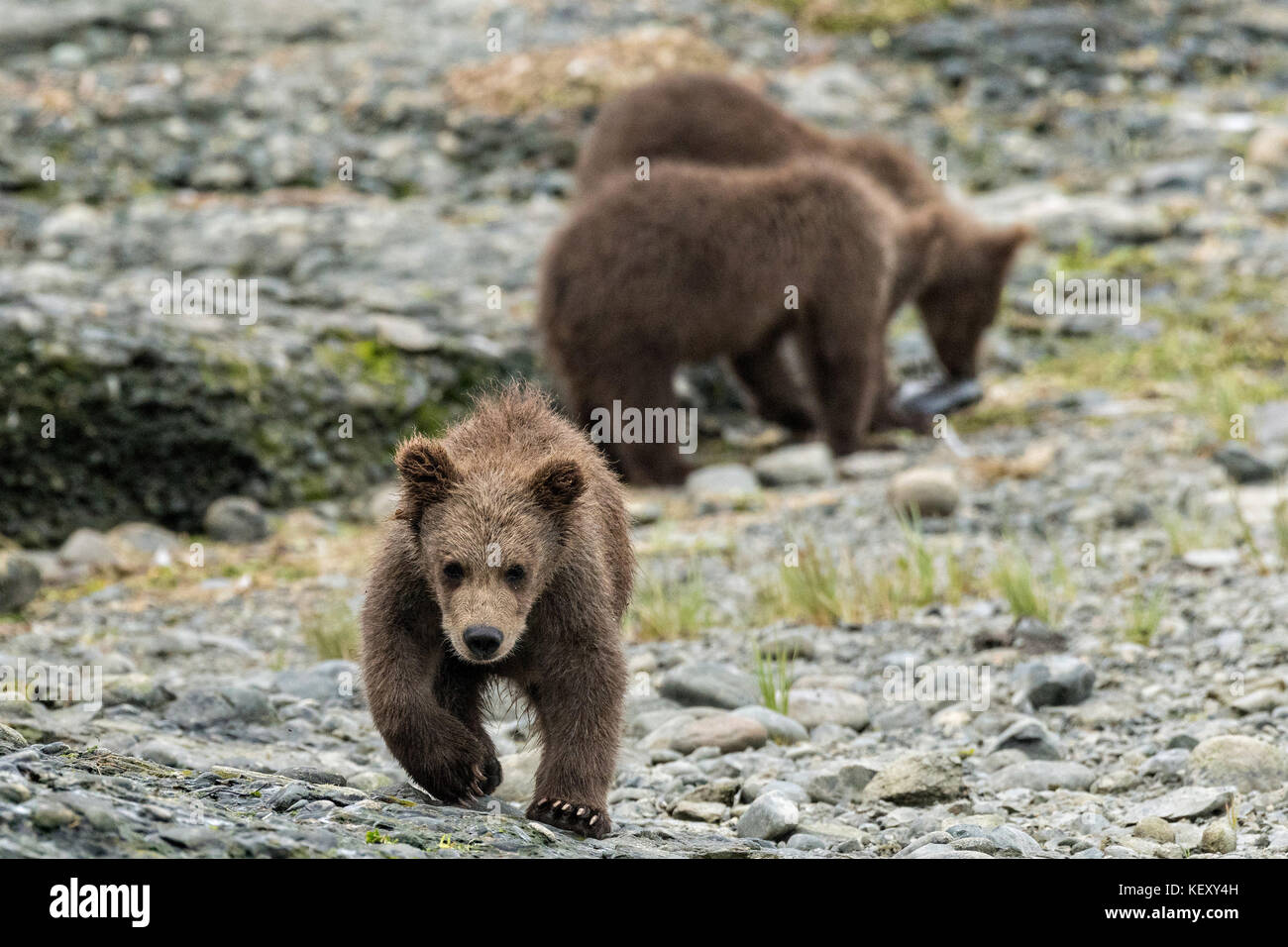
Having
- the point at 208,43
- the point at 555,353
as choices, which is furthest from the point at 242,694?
the point at 208,43

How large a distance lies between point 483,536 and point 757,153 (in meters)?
8.37

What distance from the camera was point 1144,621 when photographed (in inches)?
249

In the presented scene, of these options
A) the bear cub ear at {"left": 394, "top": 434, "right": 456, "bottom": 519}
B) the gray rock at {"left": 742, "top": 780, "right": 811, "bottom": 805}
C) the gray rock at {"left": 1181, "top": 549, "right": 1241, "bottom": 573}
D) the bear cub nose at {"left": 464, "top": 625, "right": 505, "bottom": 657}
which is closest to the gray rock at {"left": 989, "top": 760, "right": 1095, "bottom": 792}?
the gray rock at {"left": 742, "top": 780, "right": 811, "bottom": 805}

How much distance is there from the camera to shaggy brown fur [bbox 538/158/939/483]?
984 centimetres

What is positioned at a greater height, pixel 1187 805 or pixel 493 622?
pixel 493 622

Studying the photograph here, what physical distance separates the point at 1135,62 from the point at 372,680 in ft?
47.8

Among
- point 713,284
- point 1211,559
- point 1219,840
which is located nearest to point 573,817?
point 1219,840

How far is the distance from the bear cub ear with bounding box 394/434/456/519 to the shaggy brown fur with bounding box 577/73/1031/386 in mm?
7587

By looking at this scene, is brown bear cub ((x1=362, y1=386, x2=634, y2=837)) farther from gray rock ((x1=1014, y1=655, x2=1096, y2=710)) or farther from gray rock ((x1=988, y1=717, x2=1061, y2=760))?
gray rock ((x1=1014, y1=655, x2=1096, y2=710))

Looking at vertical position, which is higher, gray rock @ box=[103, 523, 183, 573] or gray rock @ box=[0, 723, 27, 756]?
gray rock @ box=[0, 723, 27, 756]

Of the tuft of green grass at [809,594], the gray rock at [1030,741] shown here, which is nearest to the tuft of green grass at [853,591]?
the tuft of green grass at [809,594]

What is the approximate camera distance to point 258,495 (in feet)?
30.8

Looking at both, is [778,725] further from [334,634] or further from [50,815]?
[50,815]
